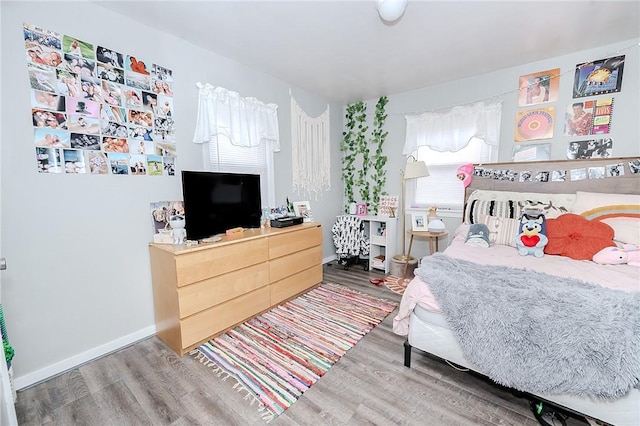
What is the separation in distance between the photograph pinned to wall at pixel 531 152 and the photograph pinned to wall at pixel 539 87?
1.45ft

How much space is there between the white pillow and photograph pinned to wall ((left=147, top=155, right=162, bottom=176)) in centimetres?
353

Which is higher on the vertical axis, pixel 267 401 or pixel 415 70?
pixel 415 70

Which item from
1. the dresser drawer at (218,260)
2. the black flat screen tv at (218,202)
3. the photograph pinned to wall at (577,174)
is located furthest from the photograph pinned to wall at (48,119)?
the photograph pinned to wall at (577,174)

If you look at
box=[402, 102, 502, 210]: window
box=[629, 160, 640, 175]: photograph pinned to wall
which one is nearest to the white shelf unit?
box=[402, 102, 502, 210]: window

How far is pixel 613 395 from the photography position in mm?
1090

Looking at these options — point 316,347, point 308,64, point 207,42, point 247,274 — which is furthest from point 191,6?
point 316,347

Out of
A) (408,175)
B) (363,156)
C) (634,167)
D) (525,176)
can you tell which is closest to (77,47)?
(408,175)

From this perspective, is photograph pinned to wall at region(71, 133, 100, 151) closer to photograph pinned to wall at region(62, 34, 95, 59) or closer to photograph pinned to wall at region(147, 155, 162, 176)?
photograph pinned to wall at region(147, 155, 162, 176)

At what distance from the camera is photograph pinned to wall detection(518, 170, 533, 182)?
2771mm

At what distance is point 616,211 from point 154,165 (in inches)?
146

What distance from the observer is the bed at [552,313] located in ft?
3.67

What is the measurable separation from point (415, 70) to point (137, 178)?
9.43ft

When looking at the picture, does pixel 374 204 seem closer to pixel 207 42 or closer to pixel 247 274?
pixel 247 274

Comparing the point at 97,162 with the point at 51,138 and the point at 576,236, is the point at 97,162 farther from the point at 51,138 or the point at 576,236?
the point at 576,236
